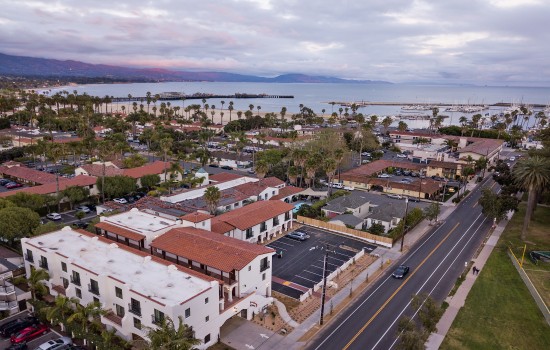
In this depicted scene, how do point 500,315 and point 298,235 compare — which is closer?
point 500,315

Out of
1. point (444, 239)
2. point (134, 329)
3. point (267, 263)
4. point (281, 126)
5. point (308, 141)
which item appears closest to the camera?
point (134, 329)

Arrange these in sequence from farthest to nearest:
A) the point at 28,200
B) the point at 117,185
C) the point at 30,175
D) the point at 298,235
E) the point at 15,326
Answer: the point at 30,175, the point at 117,185, the point at 28,200, the point at 298,235, the point at 15,326

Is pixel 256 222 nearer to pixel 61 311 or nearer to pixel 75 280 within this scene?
pixel 75 280

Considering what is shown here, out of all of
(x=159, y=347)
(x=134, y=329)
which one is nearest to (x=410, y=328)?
(x=159, y=347)

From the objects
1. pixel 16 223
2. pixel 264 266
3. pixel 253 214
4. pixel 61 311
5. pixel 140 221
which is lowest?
pixel 61 311

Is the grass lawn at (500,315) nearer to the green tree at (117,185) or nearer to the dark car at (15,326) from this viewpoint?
the dark car at (15,326)

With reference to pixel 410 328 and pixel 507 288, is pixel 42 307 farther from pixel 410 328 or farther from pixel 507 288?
pixel 507 288

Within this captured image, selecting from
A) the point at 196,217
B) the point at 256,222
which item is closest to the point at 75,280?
the point at 196,217
